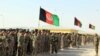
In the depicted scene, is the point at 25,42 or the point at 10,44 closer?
the point at 10,44

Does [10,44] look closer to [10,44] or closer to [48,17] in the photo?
[10,44]

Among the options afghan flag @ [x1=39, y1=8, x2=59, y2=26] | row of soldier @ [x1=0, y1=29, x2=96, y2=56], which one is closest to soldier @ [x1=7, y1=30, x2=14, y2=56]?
row of soldier @ [x1=0, y1=29, x2=96, y2=56]

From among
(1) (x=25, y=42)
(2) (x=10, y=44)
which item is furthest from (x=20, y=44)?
(1) (x=25, y=42)

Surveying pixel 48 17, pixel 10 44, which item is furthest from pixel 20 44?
pixel 48 17

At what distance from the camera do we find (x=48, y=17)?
102 ft

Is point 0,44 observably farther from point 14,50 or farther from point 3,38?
point 14,50

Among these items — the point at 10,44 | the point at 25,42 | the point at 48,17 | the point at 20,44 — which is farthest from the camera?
the point at 48,17

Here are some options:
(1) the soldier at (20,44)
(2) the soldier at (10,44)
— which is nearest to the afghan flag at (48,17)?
(1) the soldier at (20,44)

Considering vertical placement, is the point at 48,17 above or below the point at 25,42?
above

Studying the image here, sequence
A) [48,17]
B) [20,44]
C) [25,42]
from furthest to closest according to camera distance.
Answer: [48,17] → [25,42] → [20,44]

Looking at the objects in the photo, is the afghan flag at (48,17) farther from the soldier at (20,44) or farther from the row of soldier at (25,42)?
the soldier at (20,44)

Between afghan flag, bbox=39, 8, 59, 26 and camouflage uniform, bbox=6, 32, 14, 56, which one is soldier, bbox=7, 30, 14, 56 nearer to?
camouflage uniform, bbox=6, 32, 14, 56

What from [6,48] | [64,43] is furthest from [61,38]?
[6,48]

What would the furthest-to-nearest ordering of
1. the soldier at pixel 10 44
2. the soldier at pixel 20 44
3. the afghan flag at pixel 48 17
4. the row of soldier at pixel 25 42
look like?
the afghan flag at pixel 48 17 → the soldier at pixel 20 44 → the soldier at pixel 10 44 → the row of soldier at pixel 25 42
